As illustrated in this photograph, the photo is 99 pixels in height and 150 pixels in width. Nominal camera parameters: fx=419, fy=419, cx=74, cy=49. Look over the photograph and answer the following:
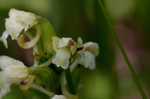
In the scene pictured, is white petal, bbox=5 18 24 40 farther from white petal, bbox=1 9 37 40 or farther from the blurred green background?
the blurred green background

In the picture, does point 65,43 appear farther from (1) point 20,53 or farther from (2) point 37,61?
(1) point 20,53

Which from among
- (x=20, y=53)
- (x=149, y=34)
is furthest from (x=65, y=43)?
(x=20, y=53)

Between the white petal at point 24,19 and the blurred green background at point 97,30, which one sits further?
the blurred green background at point 97,30

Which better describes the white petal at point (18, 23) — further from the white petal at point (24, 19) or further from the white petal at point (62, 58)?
the white petal at point (62, 58)

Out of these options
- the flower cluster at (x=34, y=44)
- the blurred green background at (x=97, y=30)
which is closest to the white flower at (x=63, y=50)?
the flower cluster at (x=34, y=44)

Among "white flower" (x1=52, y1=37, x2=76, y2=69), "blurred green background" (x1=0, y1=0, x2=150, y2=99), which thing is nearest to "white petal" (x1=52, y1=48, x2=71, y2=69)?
"white flower" (x1=52, y1=37, x2=76, y2=69)

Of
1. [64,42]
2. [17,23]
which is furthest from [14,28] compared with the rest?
[64,42]
